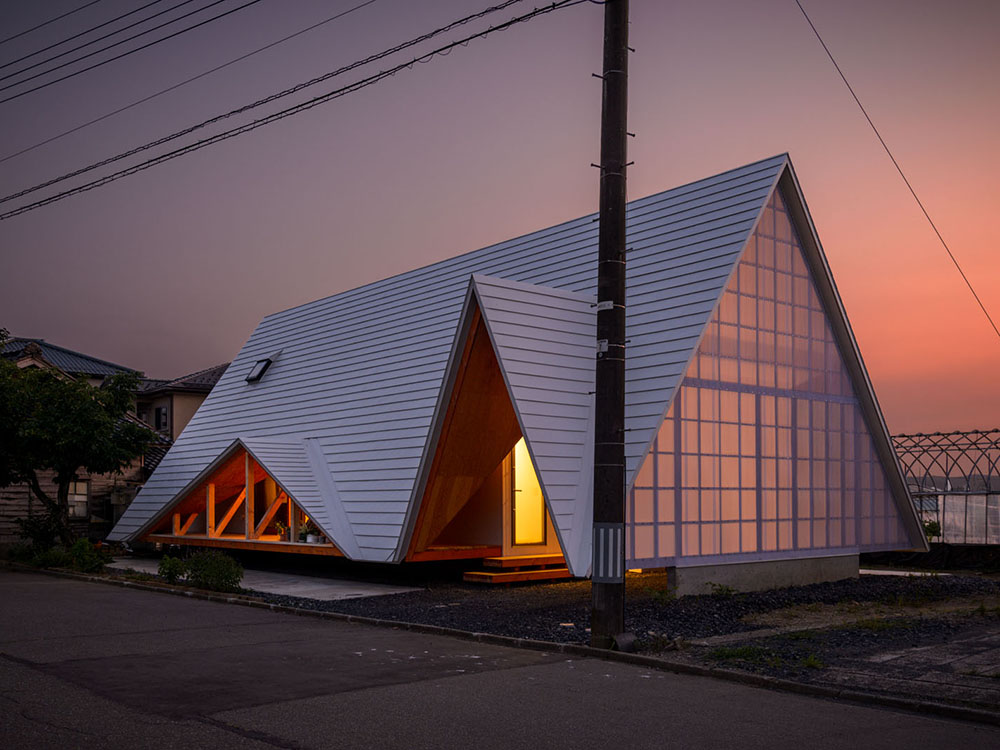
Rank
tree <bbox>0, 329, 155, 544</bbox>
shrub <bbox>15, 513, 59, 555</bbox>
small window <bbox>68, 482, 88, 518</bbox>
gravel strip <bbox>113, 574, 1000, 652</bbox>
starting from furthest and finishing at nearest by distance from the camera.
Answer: small window <bbox>68, 482, 88, 518</bbox>, shrub <bbox>15, 513, 59, 555</bbox>, tree <bbox>0, 329, 155, 544</bbox>, gravel strip <bbox>113, 574, 1000, 652</bbox>

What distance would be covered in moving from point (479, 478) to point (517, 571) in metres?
2.32

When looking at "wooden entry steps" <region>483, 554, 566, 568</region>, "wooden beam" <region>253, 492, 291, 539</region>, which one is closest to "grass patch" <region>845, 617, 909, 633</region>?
"wooden entry steps" <region>483, 554, 566, 568</region>

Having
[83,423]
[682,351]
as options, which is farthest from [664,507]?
[83,423]

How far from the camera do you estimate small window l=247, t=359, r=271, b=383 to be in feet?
89.0

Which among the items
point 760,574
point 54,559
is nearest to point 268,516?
point 54,559

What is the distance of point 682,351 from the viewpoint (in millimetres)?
16188

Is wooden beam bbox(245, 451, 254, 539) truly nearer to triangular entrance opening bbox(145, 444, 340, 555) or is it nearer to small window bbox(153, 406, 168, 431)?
triangular entrance opening bbox(145, 444, 340, 555)

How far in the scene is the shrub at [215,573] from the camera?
17188 millimetres

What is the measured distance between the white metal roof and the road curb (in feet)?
9.84

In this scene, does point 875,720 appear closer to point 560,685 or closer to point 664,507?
point 560,685

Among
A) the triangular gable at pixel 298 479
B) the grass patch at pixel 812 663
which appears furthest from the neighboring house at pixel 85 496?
the grass patch at pixel 812 663

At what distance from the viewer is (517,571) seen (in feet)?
64.5

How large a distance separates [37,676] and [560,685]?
197 inches

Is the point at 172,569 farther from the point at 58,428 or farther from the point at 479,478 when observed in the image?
the point at 58,428
